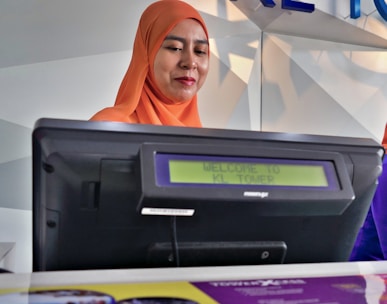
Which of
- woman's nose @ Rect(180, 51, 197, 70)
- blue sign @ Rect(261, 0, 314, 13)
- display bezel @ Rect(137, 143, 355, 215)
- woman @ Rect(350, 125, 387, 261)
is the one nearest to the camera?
display bezel @ Rect(137, 143, 355, 215)

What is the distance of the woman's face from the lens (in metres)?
1.77

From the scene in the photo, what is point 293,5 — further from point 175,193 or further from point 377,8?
point 175,193

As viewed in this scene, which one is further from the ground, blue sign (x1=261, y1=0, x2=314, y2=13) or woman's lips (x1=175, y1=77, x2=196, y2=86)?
blue sign (x1=261, y1=0, x2=314, y2=13)

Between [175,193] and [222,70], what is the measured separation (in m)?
2.92

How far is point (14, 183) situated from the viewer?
270 cm

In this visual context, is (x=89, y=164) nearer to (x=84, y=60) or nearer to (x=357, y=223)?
(x=357, y=223)

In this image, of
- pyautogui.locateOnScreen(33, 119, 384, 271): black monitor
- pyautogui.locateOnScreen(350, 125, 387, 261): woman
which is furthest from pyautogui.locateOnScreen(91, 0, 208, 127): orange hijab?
pyautogui.locateOnScreen(33, 119, 384, 271): black monitor

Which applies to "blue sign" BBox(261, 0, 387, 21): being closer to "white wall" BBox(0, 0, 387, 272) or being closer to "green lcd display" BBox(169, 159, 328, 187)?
"white wall" BBox(0, 0, 387, 272)

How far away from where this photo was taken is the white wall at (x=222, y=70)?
2725 millimetres

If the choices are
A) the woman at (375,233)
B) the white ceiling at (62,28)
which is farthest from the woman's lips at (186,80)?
the white ceiling at (62,28)

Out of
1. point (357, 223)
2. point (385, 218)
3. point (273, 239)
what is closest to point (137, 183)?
point (273, 239)

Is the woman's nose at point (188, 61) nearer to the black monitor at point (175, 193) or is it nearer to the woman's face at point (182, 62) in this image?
the woman's face at point (182, 62)

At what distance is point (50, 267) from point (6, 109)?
2.29 m

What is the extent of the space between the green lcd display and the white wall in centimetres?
229
